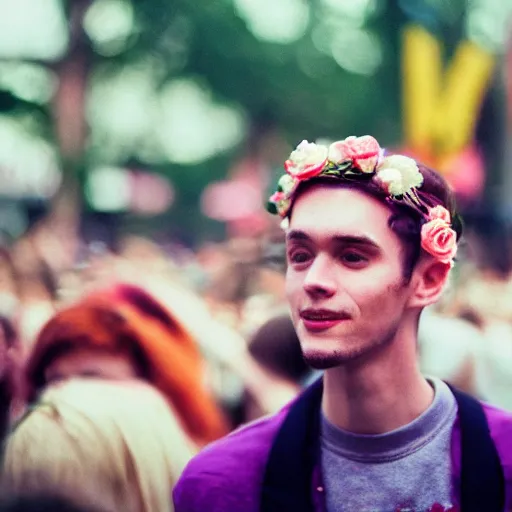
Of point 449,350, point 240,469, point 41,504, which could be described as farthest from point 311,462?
point 449,350

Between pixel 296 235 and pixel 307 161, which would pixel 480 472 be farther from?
pixel 307 161

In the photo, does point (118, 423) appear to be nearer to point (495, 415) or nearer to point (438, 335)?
point (495, 415)

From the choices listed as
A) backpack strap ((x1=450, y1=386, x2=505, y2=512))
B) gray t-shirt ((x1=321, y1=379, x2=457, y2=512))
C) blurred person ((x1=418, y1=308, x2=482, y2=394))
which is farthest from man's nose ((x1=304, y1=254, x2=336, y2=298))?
blurred person ((x1=418, y1=308, x2=482, y2=394))

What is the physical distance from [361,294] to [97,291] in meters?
1.34

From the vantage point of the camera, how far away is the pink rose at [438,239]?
72.2 inches

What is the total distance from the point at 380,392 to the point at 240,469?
389 millimetres

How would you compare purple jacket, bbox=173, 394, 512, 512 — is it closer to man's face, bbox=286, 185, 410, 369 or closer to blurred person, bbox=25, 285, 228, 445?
man's face, bbox=286, 185, 410, 369

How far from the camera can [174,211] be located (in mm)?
34062

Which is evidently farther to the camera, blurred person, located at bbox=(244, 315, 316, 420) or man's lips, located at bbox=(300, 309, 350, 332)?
blurred person, located at bbox=(244, 315, 316, 420)

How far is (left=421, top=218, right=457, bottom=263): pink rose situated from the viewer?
183cm

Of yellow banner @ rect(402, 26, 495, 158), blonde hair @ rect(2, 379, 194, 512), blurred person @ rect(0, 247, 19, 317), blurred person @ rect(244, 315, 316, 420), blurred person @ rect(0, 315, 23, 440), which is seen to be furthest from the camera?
yellow banner @ rect(402, 26, 495, 158)

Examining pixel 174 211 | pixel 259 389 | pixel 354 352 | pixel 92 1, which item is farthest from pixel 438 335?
pixel 174 211

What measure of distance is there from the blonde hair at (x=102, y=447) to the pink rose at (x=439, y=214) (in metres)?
1.13

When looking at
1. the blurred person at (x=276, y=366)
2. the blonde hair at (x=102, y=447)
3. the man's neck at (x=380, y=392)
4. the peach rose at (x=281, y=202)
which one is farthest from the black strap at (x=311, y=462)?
the blurred person at (x=276, y=366)
